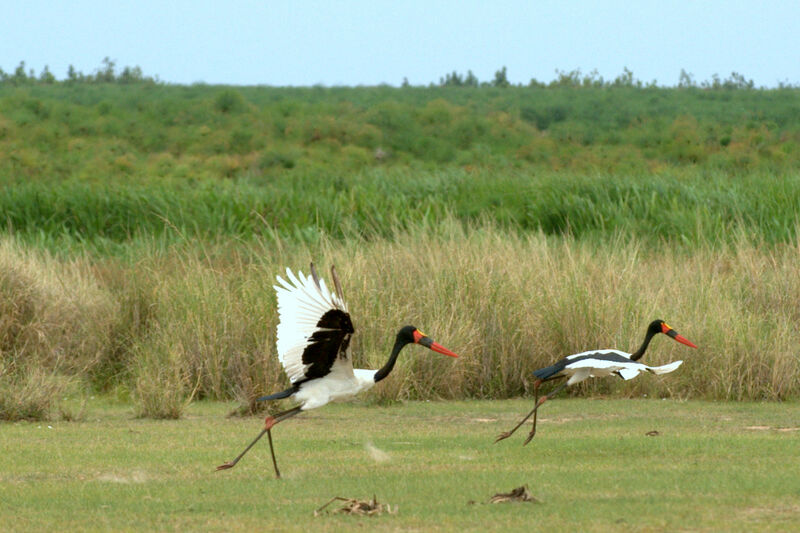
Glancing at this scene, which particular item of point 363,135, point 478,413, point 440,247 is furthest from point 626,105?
point 478,413

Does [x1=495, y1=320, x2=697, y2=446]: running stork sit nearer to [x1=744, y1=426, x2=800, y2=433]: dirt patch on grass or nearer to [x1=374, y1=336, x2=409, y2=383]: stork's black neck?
[x1=374, y1=336, x2=409, y2=383]: stork's black neck

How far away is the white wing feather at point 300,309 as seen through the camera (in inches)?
A: 338

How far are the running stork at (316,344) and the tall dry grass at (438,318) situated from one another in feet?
14.5

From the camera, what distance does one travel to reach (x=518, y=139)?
5784 cm

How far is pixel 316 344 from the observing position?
8.84 meters

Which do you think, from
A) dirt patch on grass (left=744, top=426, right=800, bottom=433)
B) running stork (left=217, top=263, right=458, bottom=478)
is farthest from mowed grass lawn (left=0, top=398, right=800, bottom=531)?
running stork (left=217, top=263, right=458, bottom=478)

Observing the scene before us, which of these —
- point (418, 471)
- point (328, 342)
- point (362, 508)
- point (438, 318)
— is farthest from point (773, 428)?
point (362, 508)

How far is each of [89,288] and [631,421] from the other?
8.59 m

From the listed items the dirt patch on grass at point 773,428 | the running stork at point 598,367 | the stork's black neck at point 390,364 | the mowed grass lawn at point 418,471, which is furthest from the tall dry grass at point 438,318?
the stork's black neck at point 390,364

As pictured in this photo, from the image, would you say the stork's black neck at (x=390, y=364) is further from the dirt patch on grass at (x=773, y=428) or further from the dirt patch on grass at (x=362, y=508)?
the dirt patch on grass at (x=773, y=428)

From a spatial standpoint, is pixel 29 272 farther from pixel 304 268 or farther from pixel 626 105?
pixel 626 105

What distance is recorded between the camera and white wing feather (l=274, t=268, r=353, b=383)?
8586mm

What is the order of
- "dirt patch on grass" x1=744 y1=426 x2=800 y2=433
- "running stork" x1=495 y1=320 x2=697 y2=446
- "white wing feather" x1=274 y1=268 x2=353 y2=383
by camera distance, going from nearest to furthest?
"white wing feather" x1=274 y1=268 x2=353 y2=383
"running stork" x1=495 y1=320 x2=697 y2=446
"dirt patch on grass" x1=744 y1=426 x2=800 y2=433

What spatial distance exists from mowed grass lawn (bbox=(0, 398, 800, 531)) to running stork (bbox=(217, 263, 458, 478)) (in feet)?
2.04
